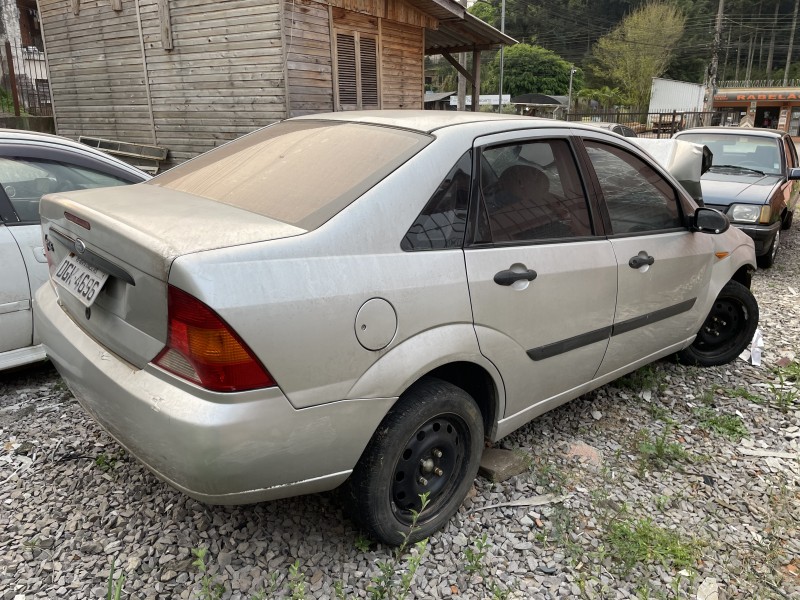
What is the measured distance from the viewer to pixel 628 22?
55.0m

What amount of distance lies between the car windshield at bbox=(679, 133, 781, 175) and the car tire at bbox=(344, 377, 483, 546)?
7.13 meters

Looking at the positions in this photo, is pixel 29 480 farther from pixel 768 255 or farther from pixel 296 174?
pixel 768 255

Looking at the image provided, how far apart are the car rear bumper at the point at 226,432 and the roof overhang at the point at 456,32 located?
10.1 m

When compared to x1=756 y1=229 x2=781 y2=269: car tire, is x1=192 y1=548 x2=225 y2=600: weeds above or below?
above

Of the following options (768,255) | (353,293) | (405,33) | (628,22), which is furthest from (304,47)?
(628,22)

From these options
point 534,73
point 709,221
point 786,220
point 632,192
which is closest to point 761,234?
point 786,220

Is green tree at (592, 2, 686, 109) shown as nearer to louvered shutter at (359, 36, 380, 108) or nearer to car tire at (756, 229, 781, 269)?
louvered shutter at (359, 36, 380, 108)

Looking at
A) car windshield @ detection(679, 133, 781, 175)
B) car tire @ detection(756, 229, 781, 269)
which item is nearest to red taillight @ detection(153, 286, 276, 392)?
car tire @ detection(756, 229, 781, 269)

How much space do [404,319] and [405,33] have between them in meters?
10.5

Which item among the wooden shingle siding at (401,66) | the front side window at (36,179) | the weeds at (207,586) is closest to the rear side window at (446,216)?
the weeds at (207,586)

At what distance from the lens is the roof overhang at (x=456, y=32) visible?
10.8 m

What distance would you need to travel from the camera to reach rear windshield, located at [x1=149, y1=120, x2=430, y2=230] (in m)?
2.13

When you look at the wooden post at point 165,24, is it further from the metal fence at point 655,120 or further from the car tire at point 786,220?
the metal fence at point 655,120

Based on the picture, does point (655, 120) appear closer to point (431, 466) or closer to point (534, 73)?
point (534, 73)
